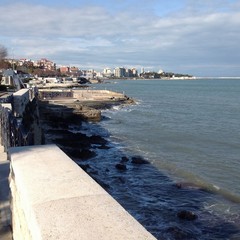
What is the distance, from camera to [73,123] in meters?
34.6

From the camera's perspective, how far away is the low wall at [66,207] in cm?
231

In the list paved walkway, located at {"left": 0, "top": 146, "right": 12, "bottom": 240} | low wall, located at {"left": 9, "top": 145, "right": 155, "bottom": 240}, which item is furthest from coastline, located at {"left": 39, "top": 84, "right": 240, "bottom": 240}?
low wall, located at {"left": 9, "top": 145, "right": 155, "bottom": 240}

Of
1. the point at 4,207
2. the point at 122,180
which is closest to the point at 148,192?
the point at 122,180

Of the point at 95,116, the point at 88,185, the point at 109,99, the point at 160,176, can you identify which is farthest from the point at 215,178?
the point at 109,99

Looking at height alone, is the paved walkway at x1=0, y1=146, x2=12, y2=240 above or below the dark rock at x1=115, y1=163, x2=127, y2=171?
above

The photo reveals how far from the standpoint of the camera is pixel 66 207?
2.68 metres

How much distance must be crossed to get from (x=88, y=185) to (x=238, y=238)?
334 inches

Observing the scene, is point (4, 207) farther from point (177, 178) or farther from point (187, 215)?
point (177, 178)

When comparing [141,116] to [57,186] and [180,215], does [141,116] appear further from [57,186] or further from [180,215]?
[57,186]

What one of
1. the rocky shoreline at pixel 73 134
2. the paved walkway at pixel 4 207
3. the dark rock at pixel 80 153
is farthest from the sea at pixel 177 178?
the paved walkway at pixel 4 207

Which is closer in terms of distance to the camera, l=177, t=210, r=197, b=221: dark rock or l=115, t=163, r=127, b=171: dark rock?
l=177, t=210, r=197, b=221: dark rock

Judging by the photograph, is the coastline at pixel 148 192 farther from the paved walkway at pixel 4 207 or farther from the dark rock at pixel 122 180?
the paved walkway at pixel 4 207

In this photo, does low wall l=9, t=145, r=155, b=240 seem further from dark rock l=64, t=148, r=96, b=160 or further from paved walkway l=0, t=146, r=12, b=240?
dark rock l=64, t=148, r=96, b=160

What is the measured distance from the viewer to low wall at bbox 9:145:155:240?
2311 mm
